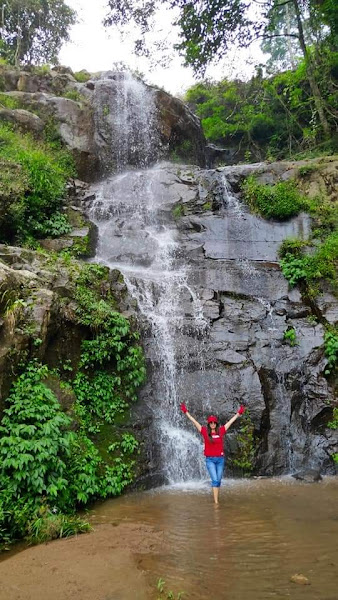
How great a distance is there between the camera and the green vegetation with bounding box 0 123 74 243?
41.4ft

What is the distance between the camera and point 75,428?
770 cm

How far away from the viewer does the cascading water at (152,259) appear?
927cm

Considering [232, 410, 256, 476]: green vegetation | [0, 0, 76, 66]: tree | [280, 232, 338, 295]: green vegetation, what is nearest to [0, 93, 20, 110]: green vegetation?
[0, 0, 76, 66]: tree

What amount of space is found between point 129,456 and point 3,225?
789cm

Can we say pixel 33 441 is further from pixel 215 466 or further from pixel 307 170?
pixel 307 170

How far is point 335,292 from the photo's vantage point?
39.8 ft

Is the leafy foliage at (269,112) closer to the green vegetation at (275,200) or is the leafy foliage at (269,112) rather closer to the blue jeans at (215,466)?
the green vegetation at (275,200)

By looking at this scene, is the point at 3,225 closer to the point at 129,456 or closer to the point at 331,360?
the point at 129,456

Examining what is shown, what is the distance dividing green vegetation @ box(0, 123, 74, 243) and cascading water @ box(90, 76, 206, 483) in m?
1.52

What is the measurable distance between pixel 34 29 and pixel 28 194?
18.8m

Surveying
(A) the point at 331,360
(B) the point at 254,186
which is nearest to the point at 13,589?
(A) the point at 331,360

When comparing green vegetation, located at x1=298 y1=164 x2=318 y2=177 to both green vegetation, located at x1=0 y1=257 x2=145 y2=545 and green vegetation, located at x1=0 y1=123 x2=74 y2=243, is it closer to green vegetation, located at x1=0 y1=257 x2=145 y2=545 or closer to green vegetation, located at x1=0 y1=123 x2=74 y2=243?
green vegetation, located at x1=0 y1=123 x2=74 y2=243

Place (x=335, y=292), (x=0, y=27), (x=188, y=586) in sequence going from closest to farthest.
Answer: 1. (x=188, y=586)
2. (x=335, y=292)
3. (x=0, y=27)

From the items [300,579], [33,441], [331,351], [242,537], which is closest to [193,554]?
[242,537]
